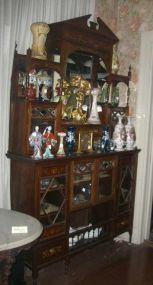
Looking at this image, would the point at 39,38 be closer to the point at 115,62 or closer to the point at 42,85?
the point at 42,85

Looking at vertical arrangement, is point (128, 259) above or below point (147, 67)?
below

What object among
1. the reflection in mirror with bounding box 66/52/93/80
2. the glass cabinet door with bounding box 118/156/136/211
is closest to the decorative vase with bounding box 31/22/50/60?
the reflection in mirror with bounding box 66/52/93/80

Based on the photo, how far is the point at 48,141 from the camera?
2527mm

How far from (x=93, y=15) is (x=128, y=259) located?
8.10 feet

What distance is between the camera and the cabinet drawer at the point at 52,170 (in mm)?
2387

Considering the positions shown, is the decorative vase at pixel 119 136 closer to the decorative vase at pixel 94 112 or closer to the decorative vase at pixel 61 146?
the decorative vase at pixel 94 112

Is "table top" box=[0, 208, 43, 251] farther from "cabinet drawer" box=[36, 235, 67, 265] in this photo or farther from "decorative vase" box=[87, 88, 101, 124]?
"decorative vase" box=[87, 88, 101, 124]

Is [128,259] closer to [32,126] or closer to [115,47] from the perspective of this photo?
[32,126]

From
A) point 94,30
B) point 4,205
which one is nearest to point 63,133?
point 4,205

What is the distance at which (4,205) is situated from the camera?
8.46 ft

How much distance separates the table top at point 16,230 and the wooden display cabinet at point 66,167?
35 cm

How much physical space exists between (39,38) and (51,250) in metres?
1.71

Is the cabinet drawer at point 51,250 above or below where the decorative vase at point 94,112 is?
below

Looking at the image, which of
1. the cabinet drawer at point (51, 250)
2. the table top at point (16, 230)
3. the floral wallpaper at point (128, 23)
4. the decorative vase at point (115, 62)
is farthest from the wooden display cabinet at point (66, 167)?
the table top at point (16, 230)
